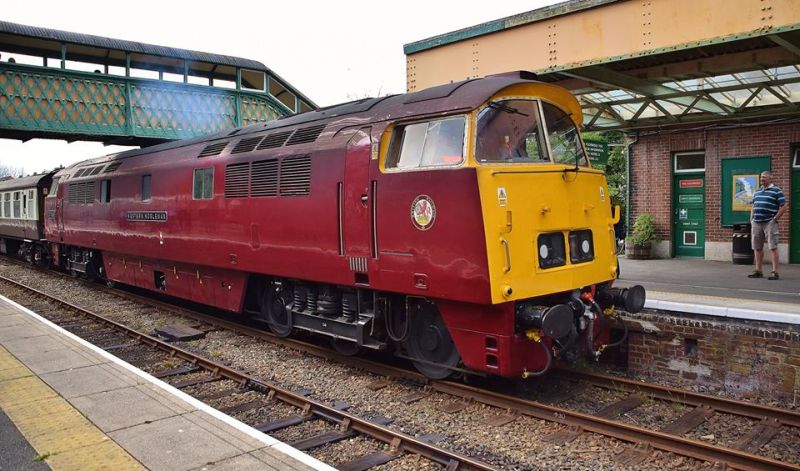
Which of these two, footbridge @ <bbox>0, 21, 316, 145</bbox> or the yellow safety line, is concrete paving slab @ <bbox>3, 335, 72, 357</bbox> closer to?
the yellow safety line

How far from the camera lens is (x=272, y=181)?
7852 millimetres

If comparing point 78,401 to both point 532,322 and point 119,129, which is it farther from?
point 119,129

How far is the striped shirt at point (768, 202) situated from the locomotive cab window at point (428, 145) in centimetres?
631

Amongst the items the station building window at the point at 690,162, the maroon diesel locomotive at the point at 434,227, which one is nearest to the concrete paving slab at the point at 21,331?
the maroon diesel locomotive at the point at 434,227

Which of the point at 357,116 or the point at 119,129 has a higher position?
the point at 119,129

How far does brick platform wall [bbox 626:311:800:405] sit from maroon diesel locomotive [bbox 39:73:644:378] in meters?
0.79

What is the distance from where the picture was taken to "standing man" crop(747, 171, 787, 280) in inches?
362

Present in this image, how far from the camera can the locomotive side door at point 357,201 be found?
6418 millimetres

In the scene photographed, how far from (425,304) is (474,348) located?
2.79 feet

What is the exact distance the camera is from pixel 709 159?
1321 cm

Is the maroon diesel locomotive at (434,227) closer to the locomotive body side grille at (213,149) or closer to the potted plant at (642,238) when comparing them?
the locomotive body side grille at (213,149)

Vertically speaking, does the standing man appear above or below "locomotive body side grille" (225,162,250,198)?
below

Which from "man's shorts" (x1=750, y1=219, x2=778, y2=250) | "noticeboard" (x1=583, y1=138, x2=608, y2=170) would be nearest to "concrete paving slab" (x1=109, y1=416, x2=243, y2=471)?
"noticeboard" (x1=583, y1=138, x2=608, y2=170)

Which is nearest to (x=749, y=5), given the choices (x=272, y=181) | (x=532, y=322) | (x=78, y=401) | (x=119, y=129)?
(x=532, y=322)
